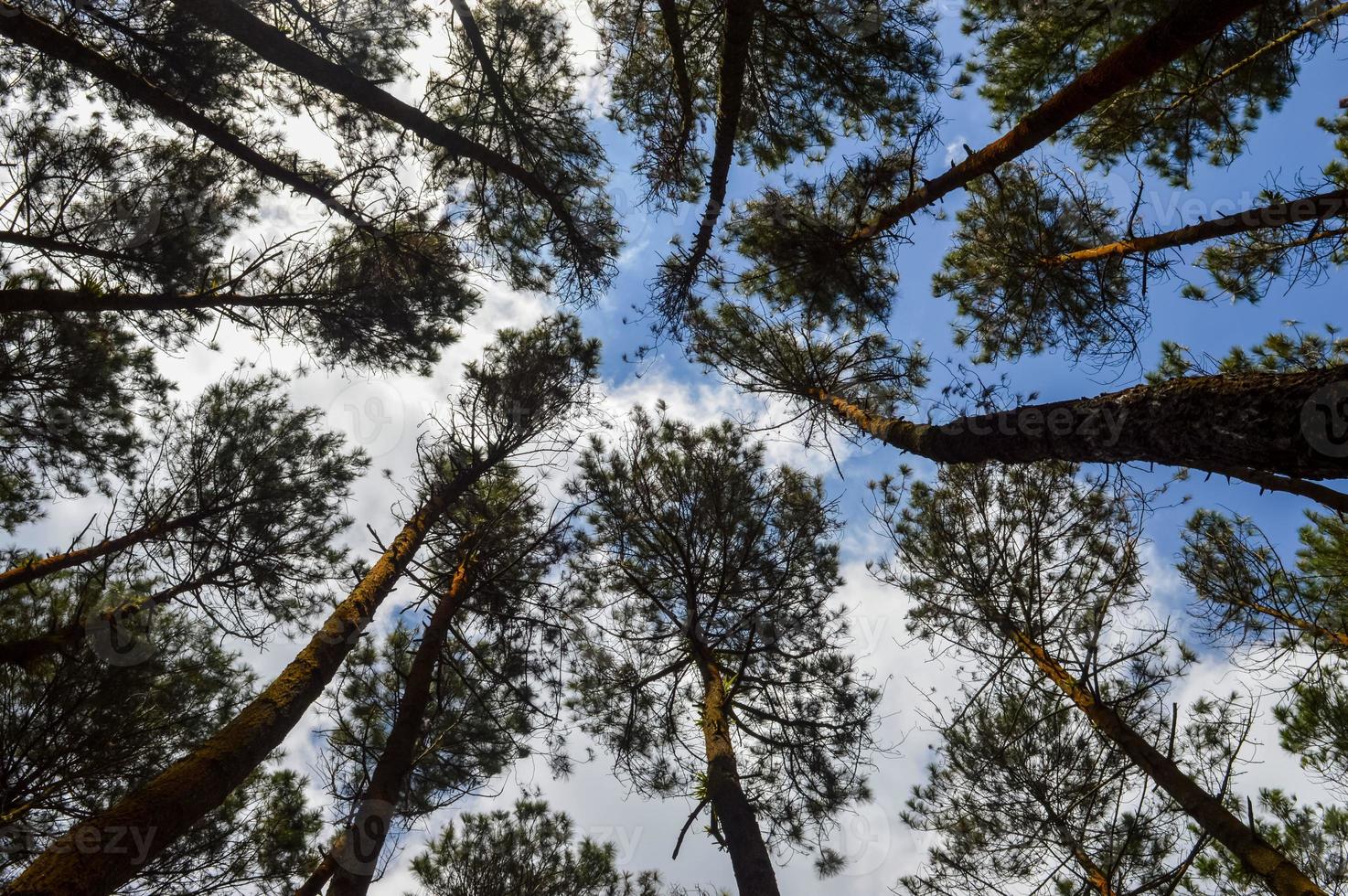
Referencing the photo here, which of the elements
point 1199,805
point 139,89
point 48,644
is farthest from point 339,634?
point 1199,805

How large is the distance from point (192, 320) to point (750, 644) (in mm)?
6477

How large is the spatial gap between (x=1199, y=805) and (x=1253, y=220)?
4260 millimetres

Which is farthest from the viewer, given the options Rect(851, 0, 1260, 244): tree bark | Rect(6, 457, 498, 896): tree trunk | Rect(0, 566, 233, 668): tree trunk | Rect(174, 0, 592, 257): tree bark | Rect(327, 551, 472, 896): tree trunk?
Rect(0, 566, 233, 668): tree trunk

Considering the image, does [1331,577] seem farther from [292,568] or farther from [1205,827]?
[292,568]

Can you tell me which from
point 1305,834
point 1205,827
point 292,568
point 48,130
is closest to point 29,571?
point 292,568

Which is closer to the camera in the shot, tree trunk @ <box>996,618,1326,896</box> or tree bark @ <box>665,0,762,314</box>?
tree trunk @ <box>996,618,1326,896</box>

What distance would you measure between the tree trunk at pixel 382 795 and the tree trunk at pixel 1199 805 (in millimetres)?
5239

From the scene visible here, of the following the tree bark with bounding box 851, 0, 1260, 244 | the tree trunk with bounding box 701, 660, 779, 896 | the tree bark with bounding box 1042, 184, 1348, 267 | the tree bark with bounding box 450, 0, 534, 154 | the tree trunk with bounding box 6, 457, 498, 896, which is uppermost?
the tree bark with bounding box 450, 0, 534, 154

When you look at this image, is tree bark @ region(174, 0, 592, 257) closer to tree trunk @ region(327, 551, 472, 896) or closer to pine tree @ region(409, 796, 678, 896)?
tree trunk @ region(327, 551, 472, 896)

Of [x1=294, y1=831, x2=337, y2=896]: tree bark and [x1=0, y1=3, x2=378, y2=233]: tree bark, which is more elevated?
[x1=0, y1=3, x2=378, y2=233]: tree bark

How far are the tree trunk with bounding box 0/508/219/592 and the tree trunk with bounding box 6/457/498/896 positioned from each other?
98.8 inches

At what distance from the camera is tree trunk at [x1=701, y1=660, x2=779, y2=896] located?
15.2ft

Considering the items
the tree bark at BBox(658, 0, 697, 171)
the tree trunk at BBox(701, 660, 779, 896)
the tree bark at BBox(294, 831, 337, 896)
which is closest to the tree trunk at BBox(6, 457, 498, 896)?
the tree bark at BBox(294, 831, 337, 896)

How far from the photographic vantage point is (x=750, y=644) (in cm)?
662
